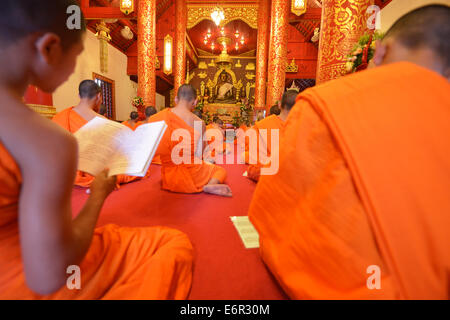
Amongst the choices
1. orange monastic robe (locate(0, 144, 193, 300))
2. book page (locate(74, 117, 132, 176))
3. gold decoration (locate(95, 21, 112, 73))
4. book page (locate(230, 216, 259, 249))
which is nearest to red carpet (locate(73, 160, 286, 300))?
book page (locate(230, 216, 259, 249))

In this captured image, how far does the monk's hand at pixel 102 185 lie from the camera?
758 mm

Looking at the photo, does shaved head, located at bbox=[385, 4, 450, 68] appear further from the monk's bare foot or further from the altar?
the altar

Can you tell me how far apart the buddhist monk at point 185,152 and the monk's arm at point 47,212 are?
6.29 feet

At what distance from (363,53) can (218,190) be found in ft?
5.58

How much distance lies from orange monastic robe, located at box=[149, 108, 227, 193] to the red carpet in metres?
0.11

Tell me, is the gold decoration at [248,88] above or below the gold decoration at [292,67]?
below

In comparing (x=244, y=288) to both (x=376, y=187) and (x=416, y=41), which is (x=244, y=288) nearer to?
(x=376, y=187)

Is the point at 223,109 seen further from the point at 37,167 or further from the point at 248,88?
the point at 37,167

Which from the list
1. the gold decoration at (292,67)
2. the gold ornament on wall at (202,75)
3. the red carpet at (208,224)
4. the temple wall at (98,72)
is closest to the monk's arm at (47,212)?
the red carpet at (208,224)

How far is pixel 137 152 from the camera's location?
90 cm

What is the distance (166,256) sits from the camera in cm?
93

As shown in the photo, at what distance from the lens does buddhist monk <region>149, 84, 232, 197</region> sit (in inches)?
96.8

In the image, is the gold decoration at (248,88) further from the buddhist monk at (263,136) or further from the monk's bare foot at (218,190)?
the monk's bare foot at (218,190)

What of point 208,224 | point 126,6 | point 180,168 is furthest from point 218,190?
point 126,6
